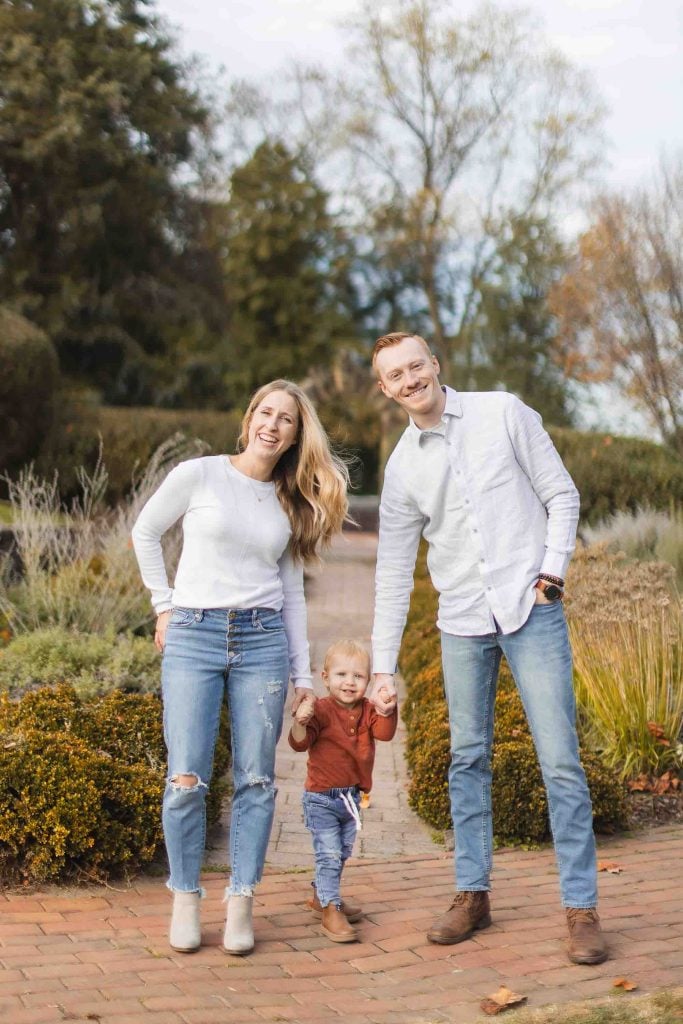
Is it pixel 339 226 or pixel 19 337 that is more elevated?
pixel 339 226

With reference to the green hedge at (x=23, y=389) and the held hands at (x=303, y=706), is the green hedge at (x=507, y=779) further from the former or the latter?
the green hedge at (x=23, y=389)

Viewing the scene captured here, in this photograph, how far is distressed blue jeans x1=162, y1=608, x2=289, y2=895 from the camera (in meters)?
3.75

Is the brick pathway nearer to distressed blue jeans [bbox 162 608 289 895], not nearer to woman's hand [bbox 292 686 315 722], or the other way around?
distressed blue jeans [bbox 162 608 289 895]

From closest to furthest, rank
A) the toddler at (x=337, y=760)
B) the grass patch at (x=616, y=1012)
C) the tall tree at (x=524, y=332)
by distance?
the grass patch at (x=616, y=1012), the toddler at (x=337, y=760), the tall tree at (x=524, y=332)

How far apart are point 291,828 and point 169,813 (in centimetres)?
177

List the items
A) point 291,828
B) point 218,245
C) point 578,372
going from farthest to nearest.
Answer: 1. point 218,245
2. point 578,372
3. point 291,828

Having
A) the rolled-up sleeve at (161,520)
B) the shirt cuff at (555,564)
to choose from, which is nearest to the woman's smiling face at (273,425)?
the rolled-up sleeve at (161,520)

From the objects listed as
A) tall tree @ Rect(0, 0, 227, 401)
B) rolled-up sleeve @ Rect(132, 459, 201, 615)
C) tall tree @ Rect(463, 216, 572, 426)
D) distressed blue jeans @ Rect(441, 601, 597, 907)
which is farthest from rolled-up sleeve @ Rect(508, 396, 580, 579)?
tall tree @ Rect(0, 0, 227, 401)

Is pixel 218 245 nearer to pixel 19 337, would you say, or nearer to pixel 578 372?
pixel 578 372

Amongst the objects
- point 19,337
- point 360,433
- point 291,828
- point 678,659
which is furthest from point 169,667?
point 360,433

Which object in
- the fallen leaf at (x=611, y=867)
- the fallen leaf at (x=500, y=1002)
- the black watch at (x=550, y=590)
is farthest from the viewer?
the fallen leaf at (x=611, y=867)

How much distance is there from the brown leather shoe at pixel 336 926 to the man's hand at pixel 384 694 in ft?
2.25

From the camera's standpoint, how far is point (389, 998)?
352 cm

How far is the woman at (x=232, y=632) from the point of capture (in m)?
3.77
